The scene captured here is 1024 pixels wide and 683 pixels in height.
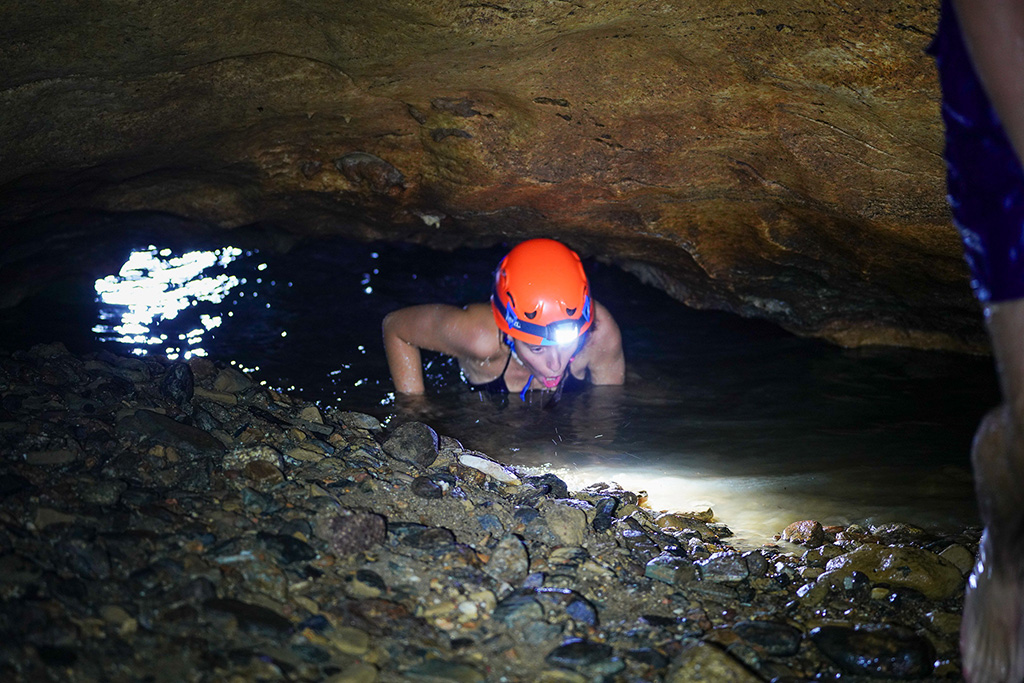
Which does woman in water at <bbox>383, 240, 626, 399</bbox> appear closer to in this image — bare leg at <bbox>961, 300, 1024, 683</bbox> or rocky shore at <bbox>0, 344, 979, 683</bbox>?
rocky shore at <bbox>0, 344, 979, 683</bbox>

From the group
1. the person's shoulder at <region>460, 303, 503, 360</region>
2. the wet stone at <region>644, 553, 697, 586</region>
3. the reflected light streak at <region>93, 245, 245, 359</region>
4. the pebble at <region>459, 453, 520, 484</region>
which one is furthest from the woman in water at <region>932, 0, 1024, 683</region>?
the reflected light streak at <region>93, 245, 245, 359</region>

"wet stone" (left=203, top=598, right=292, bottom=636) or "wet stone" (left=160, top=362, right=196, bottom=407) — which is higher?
"wet stone" (left=203, top=598, right=292, bottom=636)

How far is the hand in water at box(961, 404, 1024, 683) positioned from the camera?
177 cm

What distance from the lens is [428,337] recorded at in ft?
18.7

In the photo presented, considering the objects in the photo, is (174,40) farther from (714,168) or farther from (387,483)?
(714,168)

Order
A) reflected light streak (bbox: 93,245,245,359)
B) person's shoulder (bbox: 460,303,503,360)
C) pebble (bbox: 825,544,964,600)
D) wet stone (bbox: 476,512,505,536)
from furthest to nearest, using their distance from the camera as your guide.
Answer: reflected light streak (bbox: 93,245,245,359)
person's shoulder (bbox: 460,303,503,360)
wet stone (bbox: 476,512,505,536)
pebble (bbox: 825,544,964,600)

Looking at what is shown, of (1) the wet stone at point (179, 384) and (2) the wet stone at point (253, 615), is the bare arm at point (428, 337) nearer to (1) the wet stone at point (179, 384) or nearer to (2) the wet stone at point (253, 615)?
(1) the wet stone at point (179, 384)

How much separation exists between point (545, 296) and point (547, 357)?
46cm

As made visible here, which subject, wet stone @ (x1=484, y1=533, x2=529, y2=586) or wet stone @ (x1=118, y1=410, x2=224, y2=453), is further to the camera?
wet stone @ (x1=118, y1=410, x2=224, y2=453)

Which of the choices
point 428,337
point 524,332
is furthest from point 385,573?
point 428,337

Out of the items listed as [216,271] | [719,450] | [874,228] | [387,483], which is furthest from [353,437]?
[216,271]

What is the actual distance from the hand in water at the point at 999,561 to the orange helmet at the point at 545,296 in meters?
3.13

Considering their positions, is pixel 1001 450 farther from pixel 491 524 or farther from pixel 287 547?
pixel 287 547

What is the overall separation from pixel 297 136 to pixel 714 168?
123 inches
